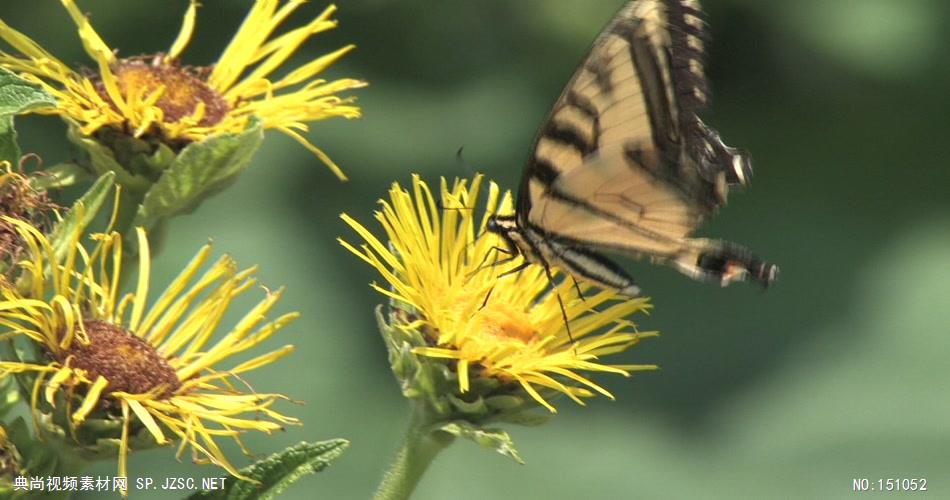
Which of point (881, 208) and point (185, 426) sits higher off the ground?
point (881, 208)

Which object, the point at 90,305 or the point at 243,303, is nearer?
the point at 90,305

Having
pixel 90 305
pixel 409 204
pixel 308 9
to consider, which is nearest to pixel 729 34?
pixel 308 9

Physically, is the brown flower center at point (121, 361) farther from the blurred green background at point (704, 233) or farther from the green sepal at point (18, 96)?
the blurred green background at point (704, 233)

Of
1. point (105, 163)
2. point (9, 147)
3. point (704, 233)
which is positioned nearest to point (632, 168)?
point (105, 163)

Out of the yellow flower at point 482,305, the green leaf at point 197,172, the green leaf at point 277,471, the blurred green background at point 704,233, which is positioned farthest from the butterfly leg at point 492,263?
the blurred green background at point 704,233

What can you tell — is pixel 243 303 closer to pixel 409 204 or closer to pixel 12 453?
pixel 409 204

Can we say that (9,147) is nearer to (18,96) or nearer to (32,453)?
(18,96)

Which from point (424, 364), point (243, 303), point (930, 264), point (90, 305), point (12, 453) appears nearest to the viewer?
point (12, 453)
